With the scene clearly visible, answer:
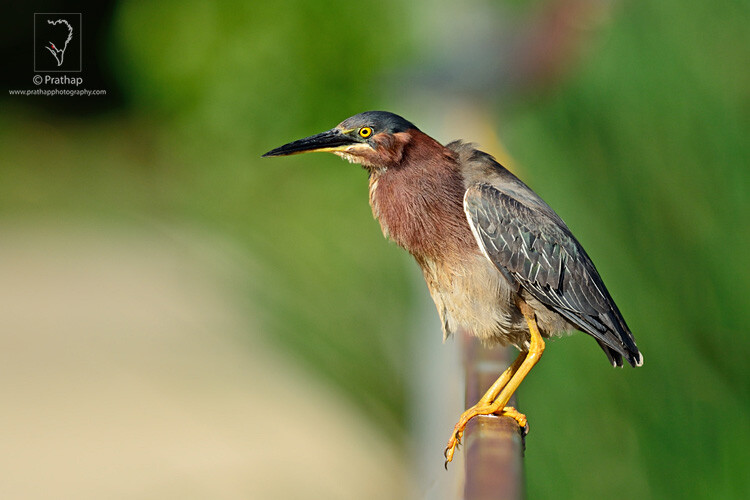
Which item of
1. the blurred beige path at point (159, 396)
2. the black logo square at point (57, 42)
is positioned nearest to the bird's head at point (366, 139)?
the blurred beige path at point (159, 396)

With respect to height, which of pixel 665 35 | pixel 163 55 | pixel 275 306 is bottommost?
pixel 275 306

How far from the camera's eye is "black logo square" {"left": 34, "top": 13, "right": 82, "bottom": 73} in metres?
5.14

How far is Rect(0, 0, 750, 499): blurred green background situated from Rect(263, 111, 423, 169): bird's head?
0.18 m

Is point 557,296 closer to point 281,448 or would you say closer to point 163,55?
point 281,448

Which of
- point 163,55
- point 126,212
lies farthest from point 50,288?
point 163,55

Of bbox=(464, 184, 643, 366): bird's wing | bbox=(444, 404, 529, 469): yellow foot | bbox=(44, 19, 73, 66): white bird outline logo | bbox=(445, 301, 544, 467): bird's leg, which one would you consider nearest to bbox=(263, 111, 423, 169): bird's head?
bbox=(464, 184, 643, 366): bird's wing

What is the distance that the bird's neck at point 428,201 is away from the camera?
1.63 m

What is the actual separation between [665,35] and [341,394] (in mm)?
1377

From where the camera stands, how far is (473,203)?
1.61 m

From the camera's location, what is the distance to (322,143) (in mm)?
1566

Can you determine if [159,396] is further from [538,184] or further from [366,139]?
[538,184]

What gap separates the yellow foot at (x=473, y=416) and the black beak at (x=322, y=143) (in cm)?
46

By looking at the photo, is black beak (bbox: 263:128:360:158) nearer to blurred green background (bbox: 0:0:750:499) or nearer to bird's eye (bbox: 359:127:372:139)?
bird's eye (bbox: 359:127:372:139)

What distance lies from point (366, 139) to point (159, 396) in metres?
2.43
